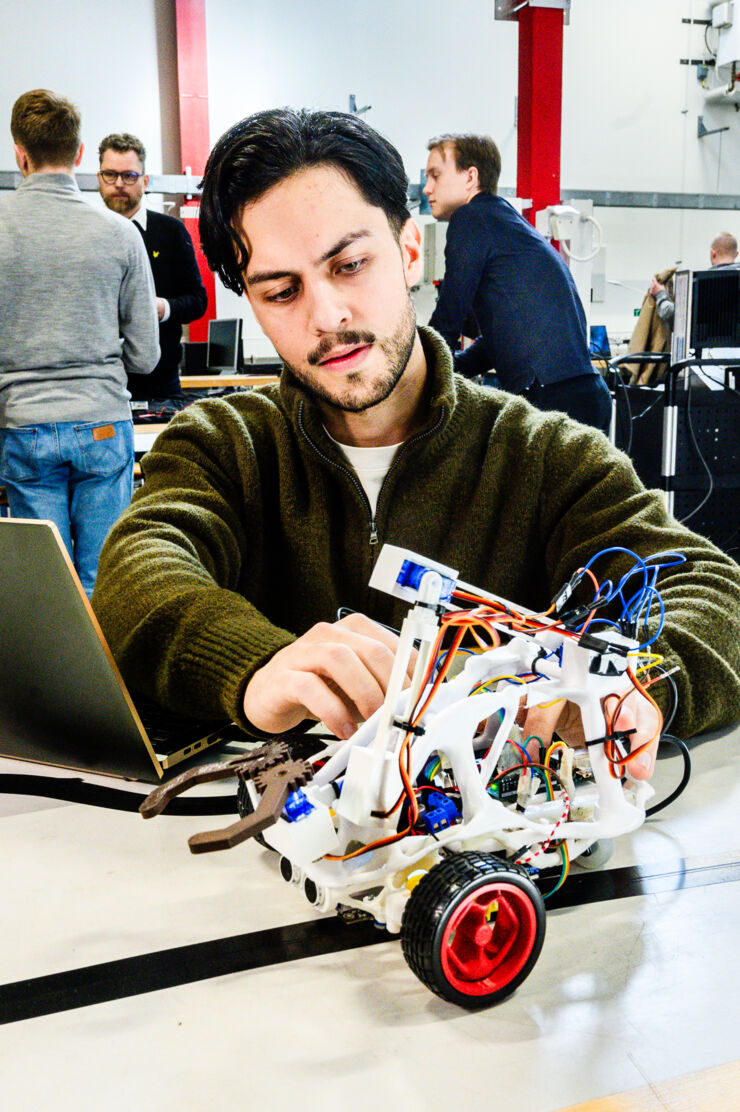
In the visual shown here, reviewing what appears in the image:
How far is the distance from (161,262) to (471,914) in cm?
325

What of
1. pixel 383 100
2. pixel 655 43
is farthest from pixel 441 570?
pixel 655 43

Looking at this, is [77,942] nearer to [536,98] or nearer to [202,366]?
[202,366]

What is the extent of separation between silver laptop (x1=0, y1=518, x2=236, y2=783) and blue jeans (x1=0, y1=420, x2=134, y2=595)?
1.40 m

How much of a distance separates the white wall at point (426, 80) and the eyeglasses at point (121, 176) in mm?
3410

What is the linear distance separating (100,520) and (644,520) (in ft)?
5.29

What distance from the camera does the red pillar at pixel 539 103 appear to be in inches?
211

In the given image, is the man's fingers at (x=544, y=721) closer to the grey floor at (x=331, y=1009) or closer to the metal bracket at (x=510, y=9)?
the grey floor at (x=331, y=1009)

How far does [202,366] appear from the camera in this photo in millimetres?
5062

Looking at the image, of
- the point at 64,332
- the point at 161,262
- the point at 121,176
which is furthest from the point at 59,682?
the point at 161,262

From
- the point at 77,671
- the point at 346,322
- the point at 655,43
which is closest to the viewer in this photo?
the point at 77,671

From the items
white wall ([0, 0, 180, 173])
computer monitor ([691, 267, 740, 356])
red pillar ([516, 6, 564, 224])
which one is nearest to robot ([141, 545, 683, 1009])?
computer monitor ([691, 267, 740, 356])

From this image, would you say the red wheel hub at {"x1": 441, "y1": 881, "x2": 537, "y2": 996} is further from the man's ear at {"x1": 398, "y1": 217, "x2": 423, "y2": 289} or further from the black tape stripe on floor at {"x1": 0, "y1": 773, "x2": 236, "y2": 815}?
the man's ear at {"x1": 398, "y1": 217, "x2": 423, "y2": 289}

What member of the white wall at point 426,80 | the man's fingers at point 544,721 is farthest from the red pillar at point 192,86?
the man's fingers at point 544,721

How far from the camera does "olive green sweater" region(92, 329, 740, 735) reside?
1009 mm
